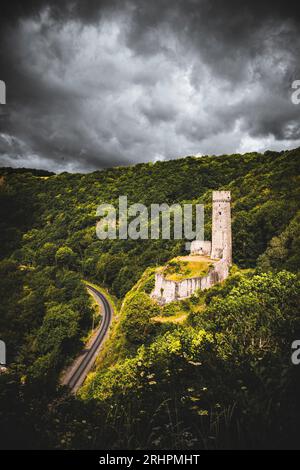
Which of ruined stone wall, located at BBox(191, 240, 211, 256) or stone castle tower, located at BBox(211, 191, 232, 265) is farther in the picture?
ruined stone wall, located at BBox(191, 240, 211, 256)

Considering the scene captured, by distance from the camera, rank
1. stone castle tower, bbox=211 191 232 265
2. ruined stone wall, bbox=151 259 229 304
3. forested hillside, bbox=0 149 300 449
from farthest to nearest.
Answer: stone castle tower, bbox=211 191 232 265 → ruined stone wall, bbox=151 259 229 304 → forested hillside, bbox=0 149 300 449

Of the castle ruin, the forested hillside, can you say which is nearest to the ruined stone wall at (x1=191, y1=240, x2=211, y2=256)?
the castle ruin

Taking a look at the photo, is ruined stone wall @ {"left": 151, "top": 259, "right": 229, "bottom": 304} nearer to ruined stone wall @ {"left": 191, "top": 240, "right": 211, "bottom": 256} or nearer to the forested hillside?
the forested hillside

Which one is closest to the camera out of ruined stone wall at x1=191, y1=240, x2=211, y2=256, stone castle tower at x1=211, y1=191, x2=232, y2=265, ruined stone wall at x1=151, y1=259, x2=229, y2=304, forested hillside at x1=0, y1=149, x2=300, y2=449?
forested hillside at x1=0, y1=149, x2=300, y2=449

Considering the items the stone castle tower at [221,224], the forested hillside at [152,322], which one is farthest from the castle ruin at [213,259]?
the forested hillside at [152,322]

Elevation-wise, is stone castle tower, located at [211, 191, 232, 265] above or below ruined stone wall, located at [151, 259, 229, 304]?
above

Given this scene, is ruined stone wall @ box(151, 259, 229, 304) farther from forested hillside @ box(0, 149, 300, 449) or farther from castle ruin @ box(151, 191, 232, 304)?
forested hillside @ box(0, 149, 300, 449)

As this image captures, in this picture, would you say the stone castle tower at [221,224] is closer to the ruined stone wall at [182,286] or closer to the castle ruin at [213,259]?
the castle ruin at [213,259]
